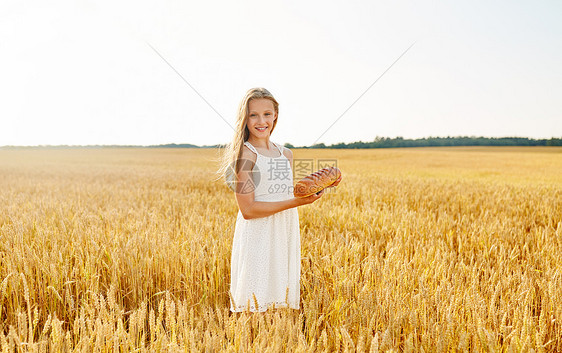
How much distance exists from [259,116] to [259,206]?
0.59 metres

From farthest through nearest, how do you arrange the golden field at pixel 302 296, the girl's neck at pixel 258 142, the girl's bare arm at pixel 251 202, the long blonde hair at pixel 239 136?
1. the girl's neck at pixel 258 142
2. the long blonde hair at pixel 239 136
3. the girl's bare arm at pixel 251 202
4. the golden field at pixel 302 296

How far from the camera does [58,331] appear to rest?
162cm

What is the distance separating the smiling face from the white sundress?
4.3 inches

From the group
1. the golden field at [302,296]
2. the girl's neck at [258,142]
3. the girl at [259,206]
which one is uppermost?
the girl's neck at [258,142]

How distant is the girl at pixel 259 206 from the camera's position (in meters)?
2.21

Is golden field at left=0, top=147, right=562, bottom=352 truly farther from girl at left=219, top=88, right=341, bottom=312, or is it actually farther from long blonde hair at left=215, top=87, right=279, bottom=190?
long blonde hair at left=215, top=87, right=279, bottom=190

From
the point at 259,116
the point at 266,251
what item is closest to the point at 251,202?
the point at 266,251

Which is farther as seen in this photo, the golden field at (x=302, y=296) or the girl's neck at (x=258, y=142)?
the girl's neck at (x=258, y=142)

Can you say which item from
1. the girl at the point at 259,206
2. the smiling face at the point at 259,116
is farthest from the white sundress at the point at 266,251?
the smiling face at the point at 259,116

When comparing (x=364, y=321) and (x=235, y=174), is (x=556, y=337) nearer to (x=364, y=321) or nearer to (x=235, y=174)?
(x=364, y=321)

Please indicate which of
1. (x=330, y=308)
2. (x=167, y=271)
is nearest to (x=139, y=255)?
(x=167, y=271)

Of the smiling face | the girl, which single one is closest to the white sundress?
the girl

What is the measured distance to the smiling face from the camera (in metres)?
2.24

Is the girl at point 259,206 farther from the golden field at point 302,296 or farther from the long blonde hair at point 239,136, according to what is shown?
the golden field at point 302,296
